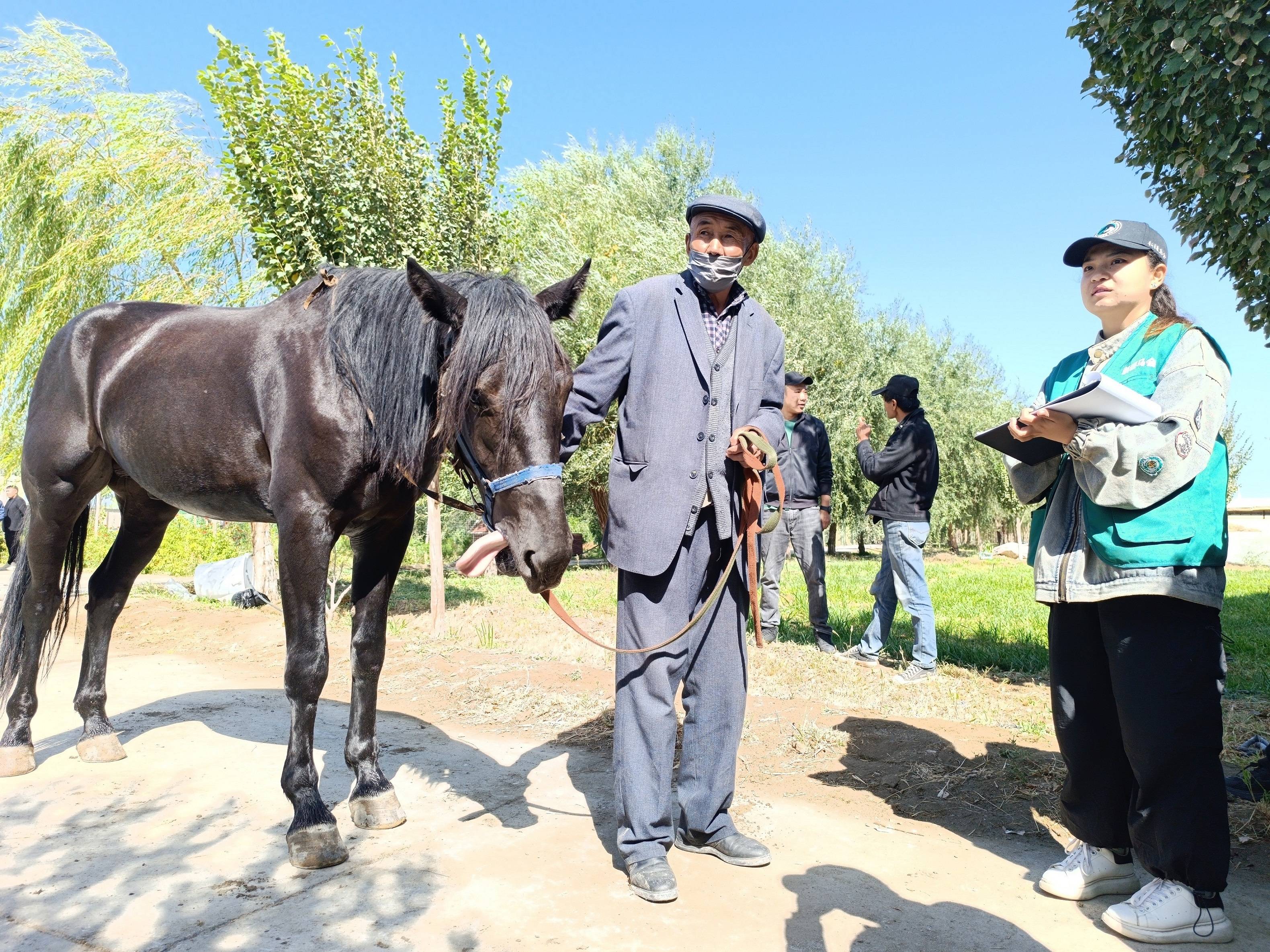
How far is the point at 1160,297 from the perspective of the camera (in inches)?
115

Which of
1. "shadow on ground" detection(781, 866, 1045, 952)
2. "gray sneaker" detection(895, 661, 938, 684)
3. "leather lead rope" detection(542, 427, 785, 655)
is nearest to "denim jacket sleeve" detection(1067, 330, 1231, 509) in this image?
"leather lead rope" detection(542, 427, 785, 655)

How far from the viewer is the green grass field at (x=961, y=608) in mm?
7508

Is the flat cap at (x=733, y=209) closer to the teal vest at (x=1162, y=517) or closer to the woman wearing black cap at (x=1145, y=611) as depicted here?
the woman wearing black cap at (x=1145, y=611)

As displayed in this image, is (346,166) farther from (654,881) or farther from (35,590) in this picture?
(654,881)

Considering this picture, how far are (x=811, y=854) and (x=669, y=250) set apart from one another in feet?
55.3

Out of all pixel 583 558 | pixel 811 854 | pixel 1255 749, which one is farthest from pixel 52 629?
pixel 583 558

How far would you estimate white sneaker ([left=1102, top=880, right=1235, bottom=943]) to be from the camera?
2500 millimetres

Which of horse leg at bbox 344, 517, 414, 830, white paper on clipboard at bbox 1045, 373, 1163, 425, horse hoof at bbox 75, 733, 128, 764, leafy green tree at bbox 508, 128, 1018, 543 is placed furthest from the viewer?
leafy green tree at bbox 508, 128, 1018, 543

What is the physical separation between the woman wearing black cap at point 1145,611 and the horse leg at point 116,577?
440 cm

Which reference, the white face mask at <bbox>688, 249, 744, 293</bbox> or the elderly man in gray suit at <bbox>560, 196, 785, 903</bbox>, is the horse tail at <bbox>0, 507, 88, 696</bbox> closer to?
the elderly man in gray suit at <bbox>560, 196, 785, 903</bbox>

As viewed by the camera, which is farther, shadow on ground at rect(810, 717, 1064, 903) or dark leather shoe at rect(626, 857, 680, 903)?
shadow on ground at rect(810, 717, 1064, 903)

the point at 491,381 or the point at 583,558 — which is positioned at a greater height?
the point at 491,381

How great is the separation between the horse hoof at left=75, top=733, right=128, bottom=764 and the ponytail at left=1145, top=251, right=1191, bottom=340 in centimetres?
500

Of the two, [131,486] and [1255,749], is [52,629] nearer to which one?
[131,486]
